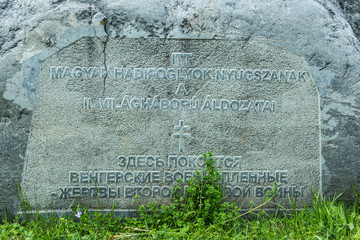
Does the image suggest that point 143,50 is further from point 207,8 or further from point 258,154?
point 258,154

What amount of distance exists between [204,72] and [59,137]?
40.6 inches

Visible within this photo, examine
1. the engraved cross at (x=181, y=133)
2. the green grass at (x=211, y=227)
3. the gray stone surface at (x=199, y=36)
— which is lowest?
the green grass at (x=211, y=227)

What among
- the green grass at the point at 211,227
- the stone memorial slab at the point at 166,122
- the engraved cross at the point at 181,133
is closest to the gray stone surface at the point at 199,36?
the stone memorial slab at the point at 166,122

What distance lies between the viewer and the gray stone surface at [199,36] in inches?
83.1

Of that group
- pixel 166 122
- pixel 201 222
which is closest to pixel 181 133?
pixel 166 122

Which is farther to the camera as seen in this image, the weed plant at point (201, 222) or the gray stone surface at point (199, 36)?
the gray stone surface at point (199, 36)

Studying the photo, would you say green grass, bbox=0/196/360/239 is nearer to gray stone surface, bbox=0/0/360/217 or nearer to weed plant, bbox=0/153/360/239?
weed plant, bbox=0/153/360/239

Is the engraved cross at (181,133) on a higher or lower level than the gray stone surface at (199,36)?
lower

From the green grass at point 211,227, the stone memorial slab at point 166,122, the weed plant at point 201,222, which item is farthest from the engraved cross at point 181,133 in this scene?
the green grass at point 211,227

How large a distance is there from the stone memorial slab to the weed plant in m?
0.09

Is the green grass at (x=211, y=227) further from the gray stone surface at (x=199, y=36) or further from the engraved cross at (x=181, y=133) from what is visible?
the engraved cross at (x=181, y=133)

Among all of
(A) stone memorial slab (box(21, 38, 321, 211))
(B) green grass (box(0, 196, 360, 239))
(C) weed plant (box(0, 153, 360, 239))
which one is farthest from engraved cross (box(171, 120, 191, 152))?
(B) green grass (box(0, 196, 360, 239))

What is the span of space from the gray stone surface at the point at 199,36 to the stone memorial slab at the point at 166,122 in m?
0.06

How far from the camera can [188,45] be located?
2.16m
